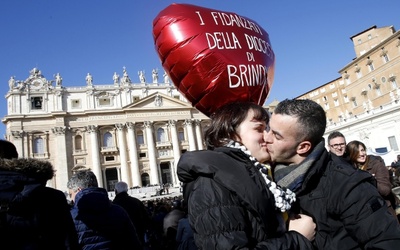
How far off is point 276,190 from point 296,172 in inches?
11.3

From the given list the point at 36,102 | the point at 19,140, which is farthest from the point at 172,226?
the point at 36,102

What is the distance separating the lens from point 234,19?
11.7ft

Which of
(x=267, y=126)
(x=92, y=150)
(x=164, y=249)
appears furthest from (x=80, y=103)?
(x=267, y=126)

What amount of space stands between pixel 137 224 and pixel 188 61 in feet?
9.96

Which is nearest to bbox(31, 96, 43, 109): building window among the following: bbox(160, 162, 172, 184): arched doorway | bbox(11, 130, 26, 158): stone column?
bbox(11, 130, 26, 158): stone column

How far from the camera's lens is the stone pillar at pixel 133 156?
3644cm

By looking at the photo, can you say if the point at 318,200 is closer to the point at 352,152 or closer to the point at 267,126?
the point at 267,126

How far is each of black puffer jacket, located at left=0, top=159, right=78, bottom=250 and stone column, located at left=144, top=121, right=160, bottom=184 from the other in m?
35.4

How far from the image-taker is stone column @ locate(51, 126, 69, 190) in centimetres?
3419

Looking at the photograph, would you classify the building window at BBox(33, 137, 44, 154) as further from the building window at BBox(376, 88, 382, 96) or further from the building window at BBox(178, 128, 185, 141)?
the building window at BBox(376, 88, 382, 96)

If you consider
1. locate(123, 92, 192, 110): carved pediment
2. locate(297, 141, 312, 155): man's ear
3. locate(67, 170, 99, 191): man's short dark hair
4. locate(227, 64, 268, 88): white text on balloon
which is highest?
locate(123, 92, 192, 110): carved pediment

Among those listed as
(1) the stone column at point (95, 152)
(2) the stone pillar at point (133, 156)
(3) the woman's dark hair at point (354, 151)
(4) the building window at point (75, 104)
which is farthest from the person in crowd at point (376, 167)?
(4) the building window at point (75, 104)

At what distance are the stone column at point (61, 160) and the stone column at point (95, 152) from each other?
2871mm

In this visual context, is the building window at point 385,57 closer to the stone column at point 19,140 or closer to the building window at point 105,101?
the building window at point 105,101
